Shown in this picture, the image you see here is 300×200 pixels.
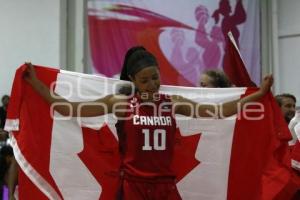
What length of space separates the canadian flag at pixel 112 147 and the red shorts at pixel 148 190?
45cm

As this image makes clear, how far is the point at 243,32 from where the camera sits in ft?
24.5

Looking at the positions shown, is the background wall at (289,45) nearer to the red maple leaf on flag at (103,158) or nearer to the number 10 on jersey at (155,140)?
the red maple leaf on flag at (103,158)

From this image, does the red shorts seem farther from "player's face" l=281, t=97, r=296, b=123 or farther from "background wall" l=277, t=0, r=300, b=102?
"background wall" l=277, t=0, r=300, b=102

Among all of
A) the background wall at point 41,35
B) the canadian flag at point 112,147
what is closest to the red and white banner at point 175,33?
the background wall at point 41,35

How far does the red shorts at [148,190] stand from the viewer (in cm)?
217

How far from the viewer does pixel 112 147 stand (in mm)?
2725

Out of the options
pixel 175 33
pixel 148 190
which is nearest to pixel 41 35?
pixel 175 33

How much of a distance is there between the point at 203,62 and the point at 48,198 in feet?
14.8

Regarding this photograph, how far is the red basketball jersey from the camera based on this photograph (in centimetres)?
220

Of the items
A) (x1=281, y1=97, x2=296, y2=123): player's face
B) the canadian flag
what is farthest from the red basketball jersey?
(x1=281, y1=97, x2=296, y2=123): player's face

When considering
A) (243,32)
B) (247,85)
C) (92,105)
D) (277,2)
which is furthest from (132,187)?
(277,2)

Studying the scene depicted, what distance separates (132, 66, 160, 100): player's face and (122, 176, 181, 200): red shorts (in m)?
0.36

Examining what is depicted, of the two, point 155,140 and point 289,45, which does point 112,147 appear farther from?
point 289,45

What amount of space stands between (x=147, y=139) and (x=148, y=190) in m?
0.21
